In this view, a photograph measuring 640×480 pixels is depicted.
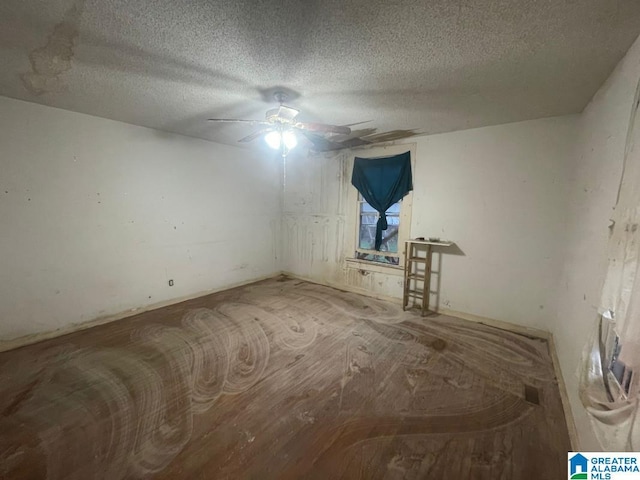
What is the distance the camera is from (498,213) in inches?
118

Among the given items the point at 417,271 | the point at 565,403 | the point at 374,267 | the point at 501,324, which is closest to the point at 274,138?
the point at 374,267

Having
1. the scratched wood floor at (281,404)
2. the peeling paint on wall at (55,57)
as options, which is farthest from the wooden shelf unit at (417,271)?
the peeling paint on wall at (55,57)

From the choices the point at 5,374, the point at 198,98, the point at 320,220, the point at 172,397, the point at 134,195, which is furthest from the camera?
the point at 320,220

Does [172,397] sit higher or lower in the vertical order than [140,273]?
lower

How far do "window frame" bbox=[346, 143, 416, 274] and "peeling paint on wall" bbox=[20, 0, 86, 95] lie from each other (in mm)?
3277

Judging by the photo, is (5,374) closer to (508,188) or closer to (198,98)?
(198,98)

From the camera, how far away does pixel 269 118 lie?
2.36m

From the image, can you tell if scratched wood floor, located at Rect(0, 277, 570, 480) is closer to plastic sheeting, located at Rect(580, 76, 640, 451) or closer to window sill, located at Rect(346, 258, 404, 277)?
plastic sheeting, located at Rect(580, 76, 640, 451)

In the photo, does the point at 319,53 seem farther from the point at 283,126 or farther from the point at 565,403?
the point at 565,403

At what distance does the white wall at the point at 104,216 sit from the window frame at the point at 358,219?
76.2 inches

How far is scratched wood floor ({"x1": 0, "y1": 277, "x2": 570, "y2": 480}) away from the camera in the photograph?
4.64 ft

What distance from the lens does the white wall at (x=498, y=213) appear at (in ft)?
8.87

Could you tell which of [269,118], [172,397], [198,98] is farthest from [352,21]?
[172,397]

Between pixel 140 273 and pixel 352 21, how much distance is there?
3.63m
